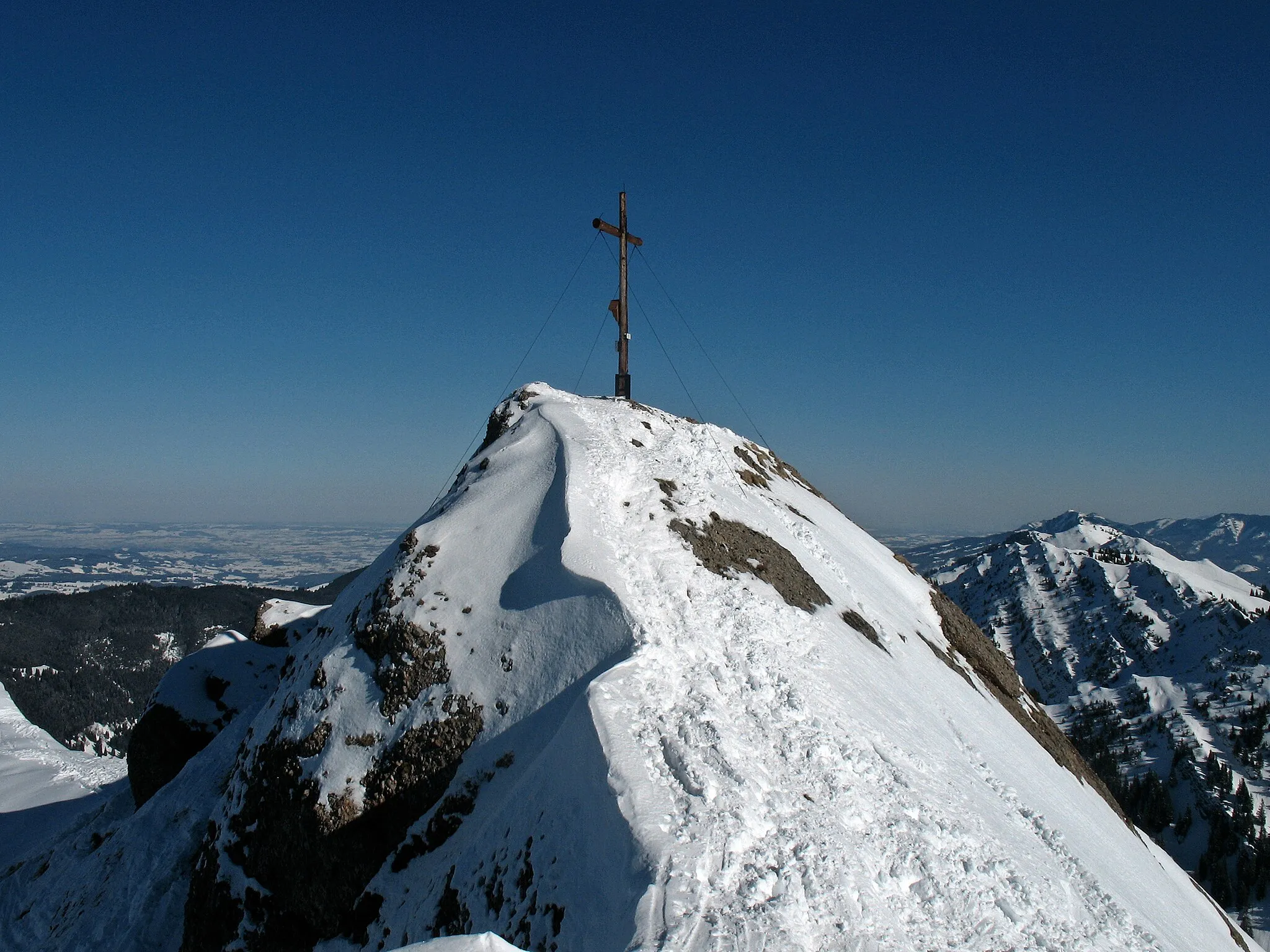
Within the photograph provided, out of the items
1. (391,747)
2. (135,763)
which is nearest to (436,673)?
(391,747)

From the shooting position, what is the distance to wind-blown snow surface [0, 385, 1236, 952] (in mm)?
8492

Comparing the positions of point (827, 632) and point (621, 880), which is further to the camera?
point (827, 632)

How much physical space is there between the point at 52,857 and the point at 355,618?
1542cm

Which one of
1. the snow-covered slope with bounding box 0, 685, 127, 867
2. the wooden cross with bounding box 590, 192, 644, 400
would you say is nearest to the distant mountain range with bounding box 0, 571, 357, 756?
the snow-covered slope with bounding box 0, 685, 127, 867

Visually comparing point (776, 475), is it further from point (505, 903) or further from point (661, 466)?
point (505, 903)

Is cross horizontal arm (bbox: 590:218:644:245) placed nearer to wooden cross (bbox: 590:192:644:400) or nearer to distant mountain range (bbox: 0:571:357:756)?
wooden cross (bbox: 590:192:644:400)

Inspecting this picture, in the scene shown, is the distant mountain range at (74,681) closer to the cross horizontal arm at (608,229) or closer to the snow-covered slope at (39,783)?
Result: the snow-covered slope at (39,783)

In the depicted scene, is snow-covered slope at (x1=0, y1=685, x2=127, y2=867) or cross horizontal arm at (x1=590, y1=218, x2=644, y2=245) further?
snow-covered slope at (x1=0, y1=685, x2=127, y2=867)

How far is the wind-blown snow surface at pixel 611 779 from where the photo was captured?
27.9 feet

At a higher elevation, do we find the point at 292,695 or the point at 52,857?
the point at 292,695

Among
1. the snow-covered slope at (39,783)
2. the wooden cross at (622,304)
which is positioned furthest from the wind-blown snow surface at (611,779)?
the snow-covered slope at (39,783)

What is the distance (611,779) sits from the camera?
9195mm

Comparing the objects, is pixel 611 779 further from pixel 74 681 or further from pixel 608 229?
pixel 74 681

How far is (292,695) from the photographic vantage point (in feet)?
47.2
